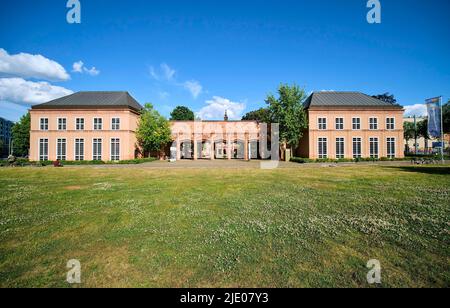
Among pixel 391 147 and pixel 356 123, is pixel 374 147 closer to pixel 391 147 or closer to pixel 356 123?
pixel 391 147

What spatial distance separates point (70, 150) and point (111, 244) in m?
Result: 45.3

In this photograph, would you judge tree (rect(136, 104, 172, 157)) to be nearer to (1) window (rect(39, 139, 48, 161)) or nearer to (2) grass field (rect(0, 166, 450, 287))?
(1) window (rect(39, 139, 48, 161))

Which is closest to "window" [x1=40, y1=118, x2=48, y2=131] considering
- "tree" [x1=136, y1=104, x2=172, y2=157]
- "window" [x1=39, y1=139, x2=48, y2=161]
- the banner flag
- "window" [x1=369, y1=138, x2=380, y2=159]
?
"window" [x1=39, y1=139, x2=48, y2=161]

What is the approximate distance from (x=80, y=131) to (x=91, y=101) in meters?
6.65

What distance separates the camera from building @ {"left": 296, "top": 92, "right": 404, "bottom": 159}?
41500 mm

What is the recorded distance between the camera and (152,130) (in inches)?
1686

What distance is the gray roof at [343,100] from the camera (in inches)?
1641

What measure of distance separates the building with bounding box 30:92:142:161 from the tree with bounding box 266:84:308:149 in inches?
1175

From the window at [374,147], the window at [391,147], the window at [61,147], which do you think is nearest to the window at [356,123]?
the window at [374,147]

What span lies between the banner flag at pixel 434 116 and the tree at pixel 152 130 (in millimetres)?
42833

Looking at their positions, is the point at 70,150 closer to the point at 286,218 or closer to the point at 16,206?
the point at 16,206

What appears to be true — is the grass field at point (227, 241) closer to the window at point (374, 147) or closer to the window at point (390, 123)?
the window at point (374, 147)

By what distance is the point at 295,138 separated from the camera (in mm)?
39969

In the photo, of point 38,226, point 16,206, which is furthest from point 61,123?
point 38,226
